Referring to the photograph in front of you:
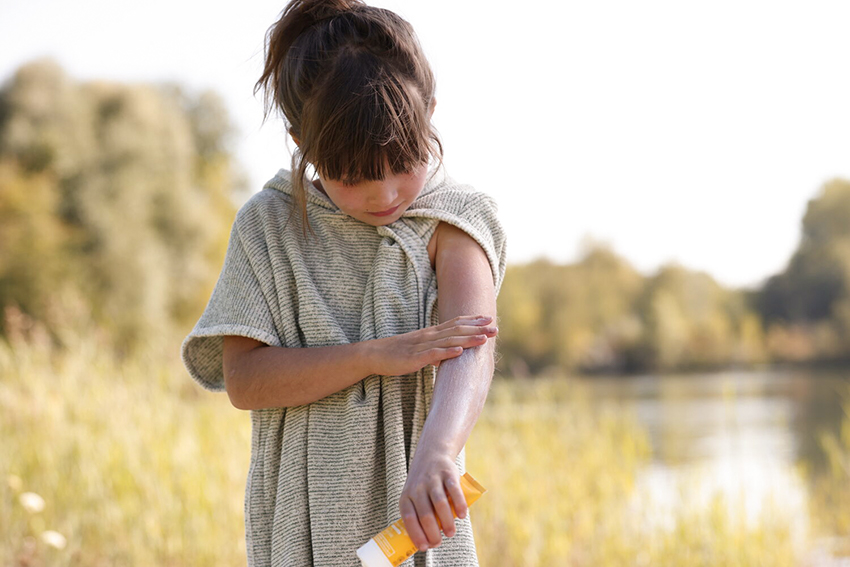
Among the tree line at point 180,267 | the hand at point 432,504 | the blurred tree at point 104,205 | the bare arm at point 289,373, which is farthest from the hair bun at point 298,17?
the blurred tree at point 104,205

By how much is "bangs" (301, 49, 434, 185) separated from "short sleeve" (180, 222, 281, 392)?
0.73 feet

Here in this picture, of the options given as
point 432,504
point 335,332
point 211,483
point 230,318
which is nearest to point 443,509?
point 432,504

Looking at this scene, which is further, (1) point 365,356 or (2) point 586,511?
(2) point 586,511

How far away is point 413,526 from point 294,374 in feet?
1.00

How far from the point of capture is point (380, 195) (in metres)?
1.05

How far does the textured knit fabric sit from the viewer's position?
42.5 inches

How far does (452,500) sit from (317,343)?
1.18 feet

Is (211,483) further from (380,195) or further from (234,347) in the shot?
(380,195)

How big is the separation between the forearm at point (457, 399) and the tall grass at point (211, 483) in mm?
2247

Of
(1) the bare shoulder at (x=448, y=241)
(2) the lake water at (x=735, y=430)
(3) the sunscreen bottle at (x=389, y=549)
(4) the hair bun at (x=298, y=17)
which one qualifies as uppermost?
(4) the hair bun at (x=298, y=17)

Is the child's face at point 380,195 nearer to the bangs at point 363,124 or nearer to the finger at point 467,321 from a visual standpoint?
the bangs at point 363,124

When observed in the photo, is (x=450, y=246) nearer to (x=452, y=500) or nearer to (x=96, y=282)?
(x=452, y=500)

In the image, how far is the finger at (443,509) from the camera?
0.83m

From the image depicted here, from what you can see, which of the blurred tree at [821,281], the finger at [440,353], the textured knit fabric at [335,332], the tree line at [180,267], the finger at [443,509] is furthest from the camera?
the blurred tree at [821,281]
